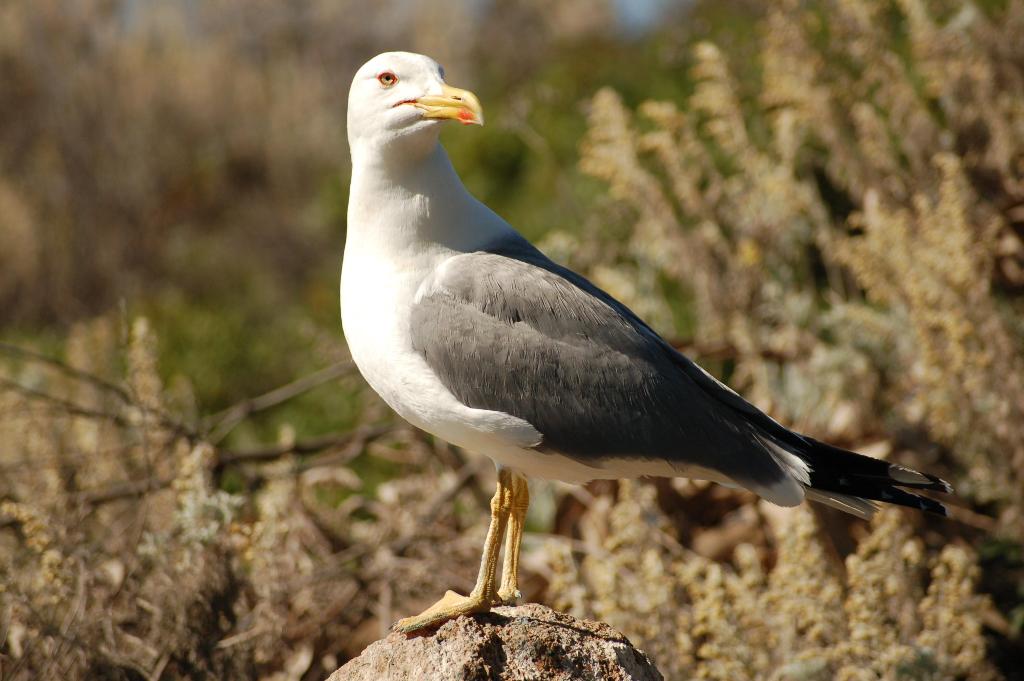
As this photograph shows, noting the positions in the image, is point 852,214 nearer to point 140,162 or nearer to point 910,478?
point 910,478

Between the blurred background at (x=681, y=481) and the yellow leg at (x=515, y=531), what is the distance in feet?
1.25

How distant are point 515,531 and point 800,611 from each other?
92 centimetres

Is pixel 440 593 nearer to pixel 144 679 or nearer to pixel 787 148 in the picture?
pixel 144 679

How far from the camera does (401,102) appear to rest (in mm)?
3096

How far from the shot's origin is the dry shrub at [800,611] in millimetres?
3346

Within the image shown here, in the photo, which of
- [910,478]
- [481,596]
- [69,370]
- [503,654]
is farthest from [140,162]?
[910,478]

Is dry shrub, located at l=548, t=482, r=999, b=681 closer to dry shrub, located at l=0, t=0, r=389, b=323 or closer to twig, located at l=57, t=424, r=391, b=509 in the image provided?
twig, located at l=57, t=424, r=391, b=509

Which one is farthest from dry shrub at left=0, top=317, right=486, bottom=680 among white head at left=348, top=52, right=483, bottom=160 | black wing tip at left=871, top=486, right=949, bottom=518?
black wing tip at left=871, top=486, right=949, bottom=518

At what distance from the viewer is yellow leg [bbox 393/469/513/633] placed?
2908mm

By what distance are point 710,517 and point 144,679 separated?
239 centimetres

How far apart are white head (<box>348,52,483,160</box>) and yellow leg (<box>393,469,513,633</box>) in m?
0.91

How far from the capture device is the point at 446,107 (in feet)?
9.87

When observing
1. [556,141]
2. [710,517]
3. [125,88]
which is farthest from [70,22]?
[710,517]

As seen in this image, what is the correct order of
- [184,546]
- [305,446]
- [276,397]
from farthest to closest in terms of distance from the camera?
[305,446]
[276,397]
[184,546]
